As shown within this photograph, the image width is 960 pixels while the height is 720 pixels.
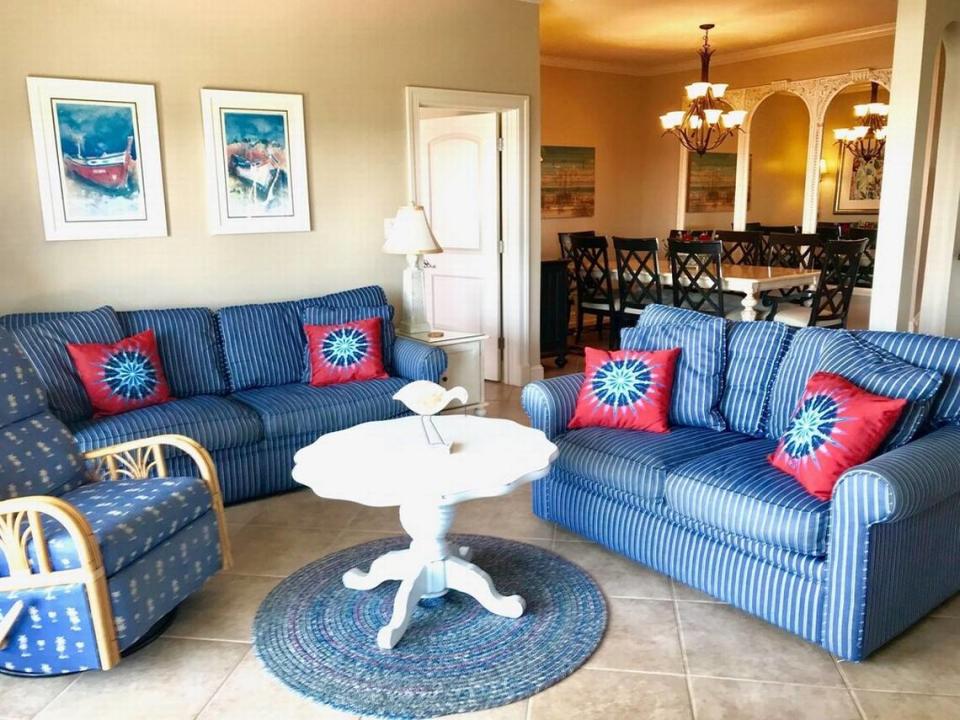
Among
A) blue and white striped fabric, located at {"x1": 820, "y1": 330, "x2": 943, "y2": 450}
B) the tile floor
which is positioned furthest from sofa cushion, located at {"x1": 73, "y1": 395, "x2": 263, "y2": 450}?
blue and white striped fabric, located at {"x1": 820, "y1": 330, "x2": 943, "y2": 450}

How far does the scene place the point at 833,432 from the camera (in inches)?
97.2

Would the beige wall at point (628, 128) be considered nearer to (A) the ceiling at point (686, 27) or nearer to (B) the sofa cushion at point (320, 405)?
(A) the ceiling at point (686, 27)

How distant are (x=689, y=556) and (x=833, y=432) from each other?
0.65m

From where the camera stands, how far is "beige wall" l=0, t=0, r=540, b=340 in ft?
12.4

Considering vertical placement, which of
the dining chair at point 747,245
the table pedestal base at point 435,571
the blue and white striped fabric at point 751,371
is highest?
the dining chair at point 747,245

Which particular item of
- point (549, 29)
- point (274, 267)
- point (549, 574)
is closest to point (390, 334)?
point (274, 267)

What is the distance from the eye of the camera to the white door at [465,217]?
544cm

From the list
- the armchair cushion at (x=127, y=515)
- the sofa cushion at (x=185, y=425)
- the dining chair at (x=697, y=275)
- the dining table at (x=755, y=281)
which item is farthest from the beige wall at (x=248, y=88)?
the dining table at (x=755, y=281)

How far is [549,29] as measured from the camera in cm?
650

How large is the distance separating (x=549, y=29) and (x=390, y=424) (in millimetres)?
4770

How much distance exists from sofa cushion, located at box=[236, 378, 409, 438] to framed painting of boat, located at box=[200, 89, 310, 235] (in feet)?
3.40

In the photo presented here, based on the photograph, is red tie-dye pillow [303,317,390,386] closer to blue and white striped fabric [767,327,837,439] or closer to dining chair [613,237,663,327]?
blue and white striped fabric [767,327,837,439]

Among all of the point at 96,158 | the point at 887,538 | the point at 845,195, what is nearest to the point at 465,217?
the point at 96,158

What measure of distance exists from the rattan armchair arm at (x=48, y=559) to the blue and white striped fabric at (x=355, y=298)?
2.33 metres
